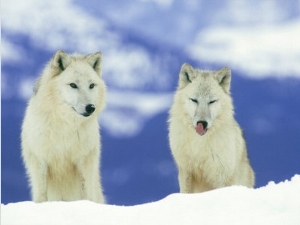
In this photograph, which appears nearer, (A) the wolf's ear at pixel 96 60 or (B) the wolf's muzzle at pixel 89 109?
(B) the wolf's muzzle at pixel 89 109

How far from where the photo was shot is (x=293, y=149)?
4551 millimetres

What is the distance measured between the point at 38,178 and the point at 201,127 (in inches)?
48.0

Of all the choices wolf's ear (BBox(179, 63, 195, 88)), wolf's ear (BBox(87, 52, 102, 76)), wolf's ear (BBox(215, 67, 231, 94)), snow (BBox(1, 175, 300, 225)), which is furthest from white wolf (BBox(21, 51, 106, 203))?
wolf's ear (BBox(215, 67, 231, 94))

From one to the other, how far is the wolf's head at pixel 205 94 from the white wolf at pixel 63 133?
62 cm

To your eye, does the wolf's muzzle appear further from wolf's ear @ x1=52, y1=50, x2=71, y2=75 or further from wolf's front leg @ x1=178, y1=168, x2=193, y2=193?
wolf's front leg @ x1=178, y1=168, x2=193, y2=193

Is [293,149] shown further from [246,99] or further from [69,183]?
[69,183]

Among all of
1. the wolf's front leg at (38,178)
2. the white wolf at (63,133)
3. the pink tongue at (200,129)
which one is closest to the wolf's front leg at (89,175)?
the white wolf at (63,133)

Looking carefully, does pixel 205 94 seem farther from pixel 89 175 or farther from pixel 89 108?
pixel 89 175

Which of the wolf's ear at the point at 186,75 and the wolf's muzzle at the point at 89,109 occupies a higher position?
the wolf's ear at the point at 186,75

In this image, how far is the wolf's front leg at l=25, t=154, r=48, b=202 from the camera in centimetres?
434

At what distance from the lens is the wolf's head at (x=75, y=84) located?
4.20m

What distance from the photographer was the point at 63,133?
435cm

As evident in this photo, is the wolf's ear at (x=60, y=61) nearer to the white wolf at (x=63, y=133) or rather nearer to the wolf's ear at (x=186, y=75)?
the white wolf at (x=63, y=133)

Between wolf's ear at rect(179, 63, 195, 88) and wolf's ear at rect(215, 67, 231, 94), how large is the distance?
0.61 feet
